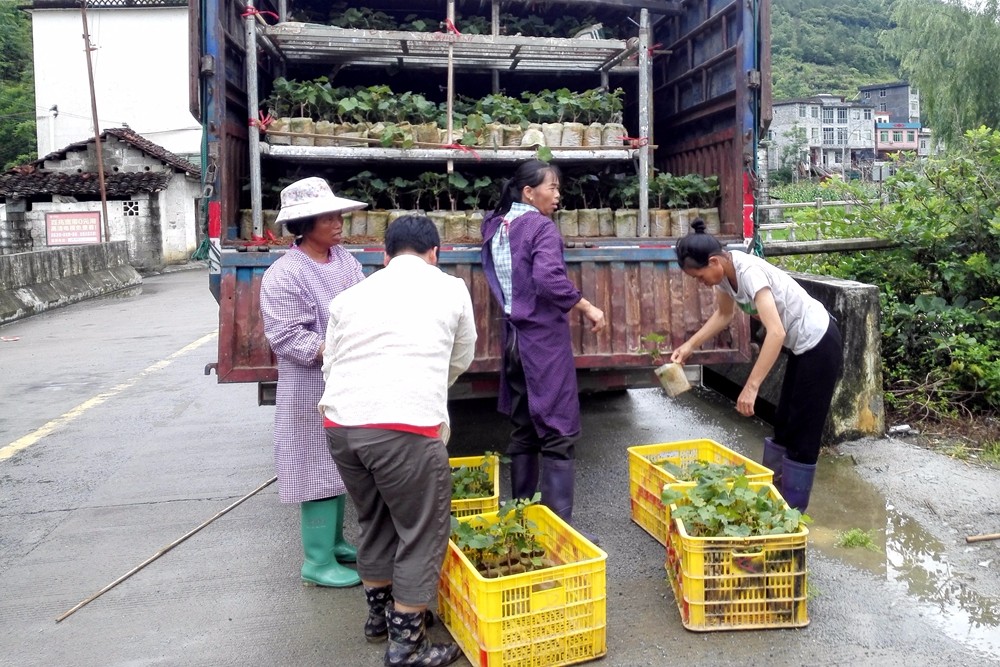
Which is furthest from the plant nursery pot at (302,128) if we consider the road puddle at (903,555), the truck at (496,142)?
the road puddle at (903,555)

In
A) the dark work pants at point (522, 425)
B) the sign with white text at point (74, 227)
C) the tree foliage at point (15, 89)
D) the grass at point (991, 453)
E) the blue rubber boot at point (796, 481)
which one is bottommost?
the grass at point (991, 453)

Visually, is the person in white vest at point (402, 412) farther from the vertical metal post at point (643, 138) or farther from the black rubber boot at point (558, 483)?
the vertical metal post at point (643, 138)

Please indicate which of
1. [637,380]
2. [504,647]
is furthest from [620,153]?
[504,647]

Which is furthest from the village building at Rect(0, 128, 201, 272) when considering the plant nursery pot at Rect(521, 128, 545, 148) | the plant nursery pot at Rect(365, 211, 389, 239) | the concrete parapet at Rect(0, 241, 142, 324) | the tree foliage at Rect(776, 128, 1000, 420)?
the tree foliage at Rect(776, 128, 1000, 420)

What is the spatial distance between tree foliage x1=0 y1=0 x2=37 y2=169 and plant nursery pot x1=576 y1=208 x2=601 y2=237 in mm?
42590

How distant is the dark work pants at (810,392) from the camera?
12.8ft

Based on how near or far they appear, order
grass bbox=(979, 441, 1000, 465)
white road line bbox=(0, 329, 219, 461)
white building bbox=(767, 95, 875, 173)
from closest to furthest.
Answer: grass bbox=(979, 441, 1000, 465) → white road line bbox=(0, 329, 219, 461) → white building bbox=(767, 95, 875, 173)

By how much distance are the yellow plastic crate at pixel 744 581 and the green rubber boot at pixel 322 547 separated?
1.45 metres

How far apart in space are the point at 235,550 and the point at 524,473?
1.49 m

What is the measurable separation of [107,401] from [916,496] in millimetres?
6768

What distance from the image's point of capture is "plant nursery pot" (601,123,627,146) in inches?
224

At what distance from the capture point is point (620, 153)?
218 inches

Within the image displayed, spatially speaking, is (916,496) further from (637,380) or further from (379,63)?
(379,63)

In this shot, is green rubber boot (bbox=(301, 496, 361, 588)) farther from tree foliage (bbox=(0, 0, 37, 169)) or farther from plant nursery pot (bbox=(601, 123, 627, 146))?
tree foliage (bbox=(0, 0, 37, 169))
